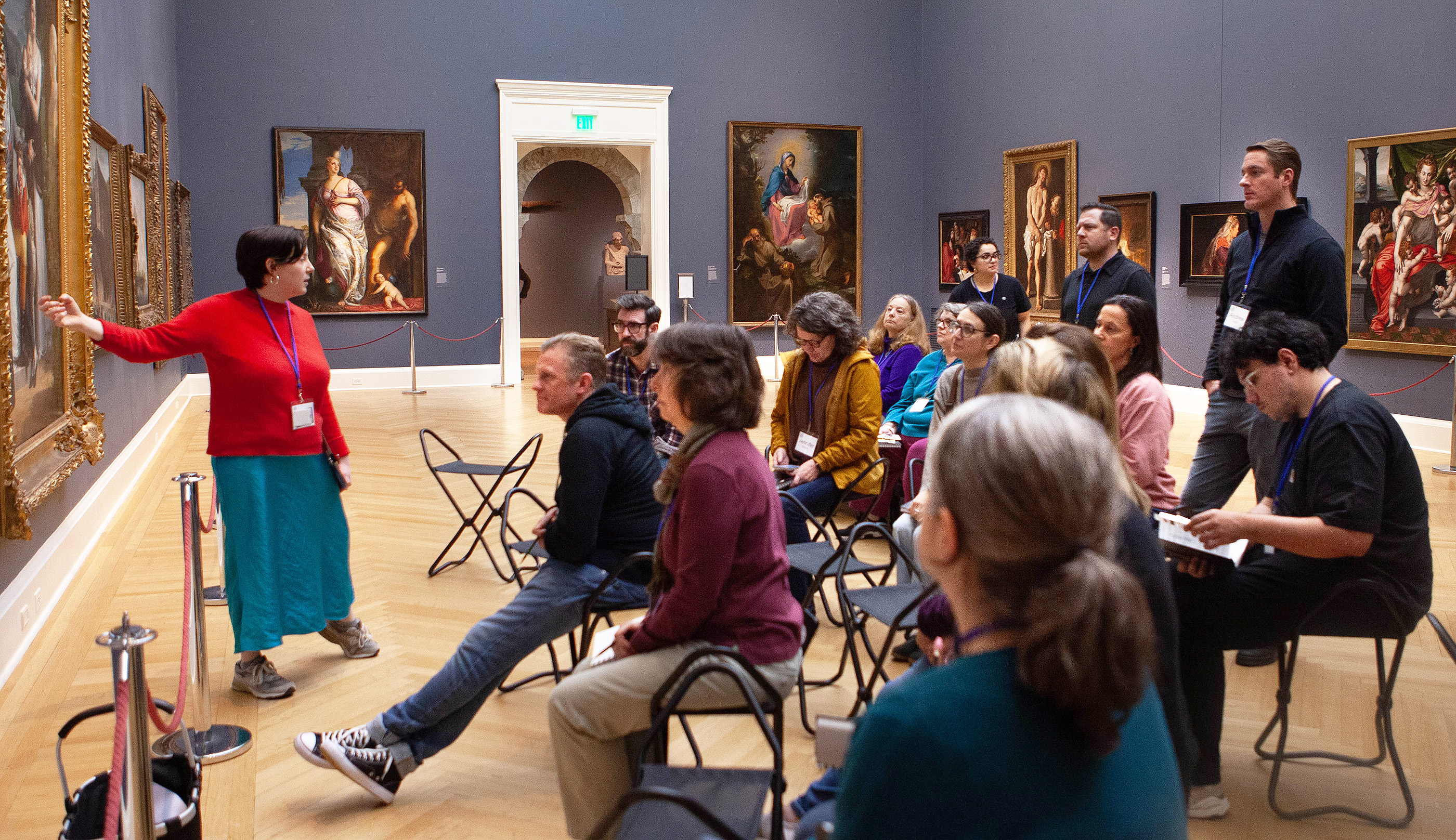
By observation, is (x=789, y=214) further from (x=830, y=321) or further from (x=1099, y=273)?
(x=830, y=321)

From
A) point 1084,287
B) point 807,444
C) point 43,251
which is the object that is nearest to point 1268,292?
point 1084,287

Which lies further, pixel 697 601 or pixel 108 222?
pixel 108 222

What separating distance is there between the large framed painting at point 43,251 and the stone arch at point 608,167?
507 inches

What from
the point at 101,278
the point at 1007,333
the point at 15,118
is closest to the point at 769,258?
the point at 101,278

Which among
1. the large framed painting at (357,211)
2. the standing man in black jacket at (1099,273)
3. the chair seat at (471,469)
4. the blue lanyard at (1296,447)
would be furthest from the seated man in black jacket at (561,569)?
the large framed painting at (357,211)

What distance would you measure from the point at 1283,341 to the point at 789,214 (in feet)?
50.6

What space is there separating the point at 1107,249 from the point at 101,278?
253 inches

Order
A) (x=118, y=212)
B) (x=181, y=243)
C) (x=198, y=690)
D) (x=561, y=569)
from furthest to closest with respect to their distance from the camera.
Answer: (x=181, y=243) < (x=118, y=212) < (x=198, y=690) < (x=561, y=569)

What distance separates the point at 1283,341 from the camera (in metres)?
3.45

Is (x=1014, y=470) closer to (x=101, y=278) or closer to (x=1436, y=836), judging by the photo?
(x=1436, y=836)

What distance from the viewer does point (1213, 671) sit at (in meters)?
3.45

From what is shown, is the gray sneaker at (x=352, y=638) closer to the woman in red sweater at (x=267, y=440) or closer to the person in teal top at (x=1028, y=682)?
the woman in red sweater at (x=267, y=440)

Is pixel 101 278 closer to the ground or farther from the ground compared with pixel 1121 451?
farther from the ground

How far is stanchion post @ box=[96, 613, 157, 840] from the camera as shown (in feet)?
7.40
